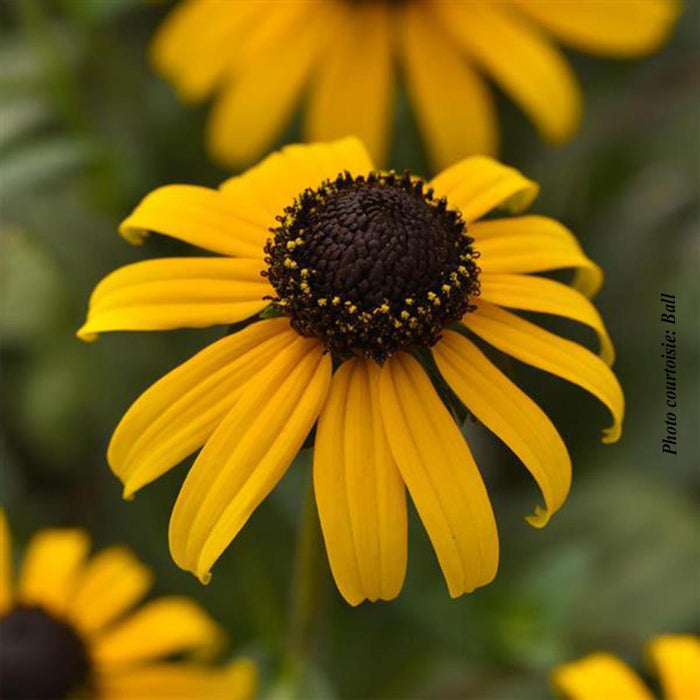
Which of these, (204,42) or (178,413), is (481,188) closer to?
(178,413)

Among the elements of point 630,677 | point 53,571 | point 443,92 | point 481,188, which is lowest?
point 630,677

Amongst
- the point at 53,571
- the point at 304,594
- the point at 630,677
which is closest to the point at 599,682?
the point at 630,677

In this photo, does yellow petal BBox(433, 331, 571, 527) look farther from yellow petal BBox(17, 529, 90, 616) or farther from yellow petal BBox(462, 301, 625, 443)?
yellow petal BBox(17, 529, 90, 616)

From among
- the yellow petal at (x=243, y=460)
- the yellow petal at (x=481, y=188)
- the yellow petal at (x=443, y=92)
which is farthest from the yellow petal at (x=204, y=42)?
the yellow petal at (x=243, y=460)

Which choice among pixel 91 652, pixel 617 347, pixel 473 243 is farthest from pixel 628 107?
pixel 91 652

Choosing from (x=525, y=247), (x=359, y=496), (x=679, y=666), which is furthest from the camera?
(x=679, y=666)

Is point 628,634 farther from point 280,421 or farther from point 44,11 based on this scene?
point 44,11
